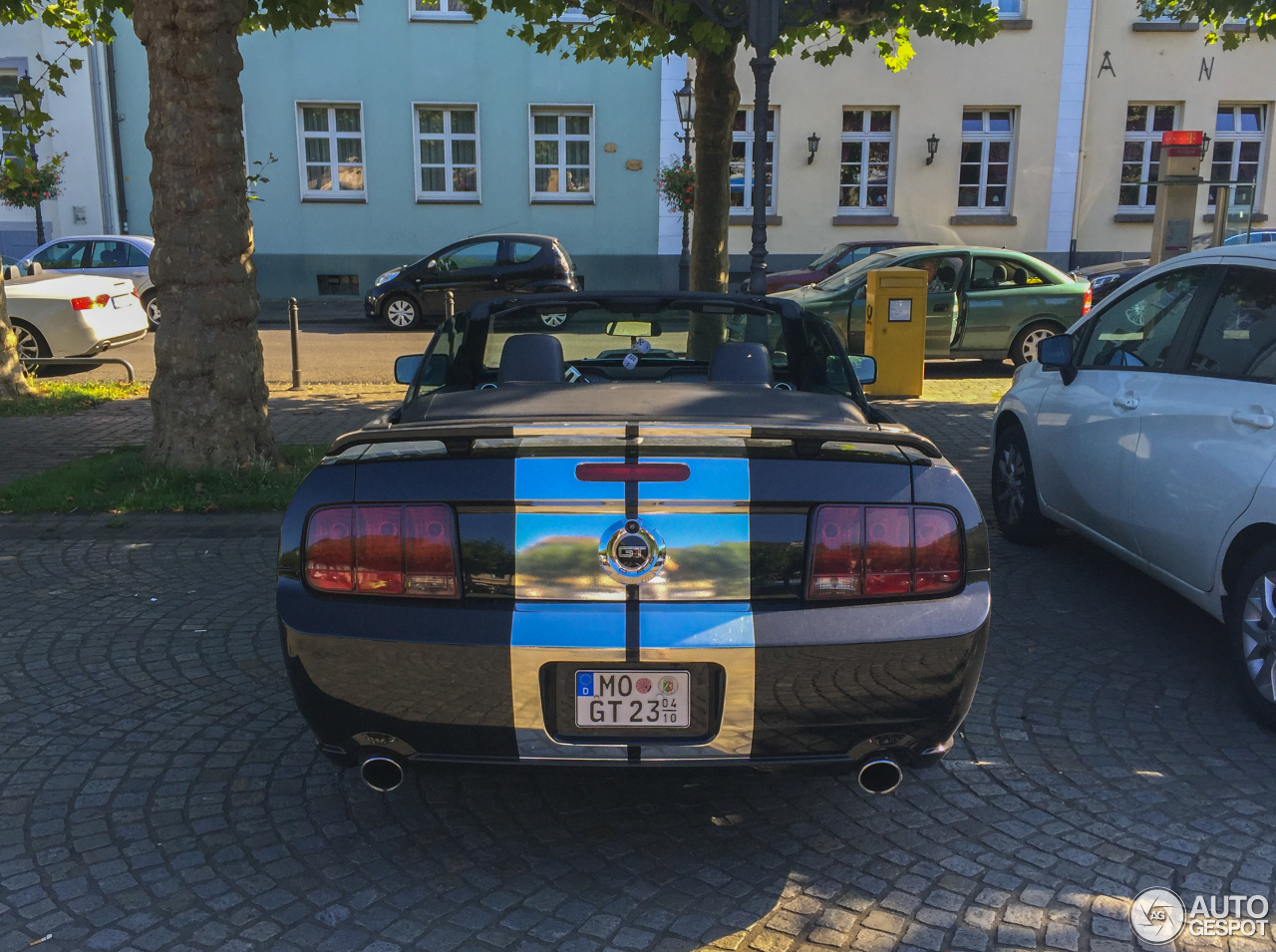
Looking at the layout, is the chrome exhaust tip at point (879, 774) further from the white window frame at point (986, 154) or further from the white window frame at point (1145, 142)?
the white window frame at point (1145, 142)

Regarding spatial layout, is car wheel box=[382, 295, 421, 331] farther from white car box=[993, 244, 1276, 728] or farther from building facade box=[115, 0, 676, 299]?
white car box=[993, 244, 1276, 728]

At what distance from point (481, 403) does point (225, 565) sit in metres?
2.94

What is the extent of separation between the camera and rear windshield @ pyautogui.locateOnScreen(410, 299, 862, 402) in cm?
477

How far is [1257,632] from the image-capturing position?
13.2 ft

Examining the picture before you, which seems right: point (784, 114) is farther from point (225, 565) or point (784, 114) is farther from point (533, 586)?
point (533, 586)

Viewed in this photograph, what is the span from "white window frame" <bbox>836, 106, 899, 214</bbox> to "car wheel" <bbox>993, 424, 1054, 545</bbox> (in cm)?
1875

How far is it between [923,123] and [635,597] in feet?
77.0

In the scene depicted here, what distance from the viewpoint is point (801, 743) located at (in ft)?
9.37

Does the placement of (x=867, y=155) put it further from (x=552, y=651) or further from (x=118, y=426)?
(x=552, y=651)

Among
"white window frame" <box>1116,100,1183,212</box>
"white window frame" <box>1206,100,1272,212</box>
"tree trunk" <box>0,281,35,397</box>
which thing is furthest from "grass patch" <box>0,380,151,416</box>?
"white window frame" <box>1206,100,1272,212</box>

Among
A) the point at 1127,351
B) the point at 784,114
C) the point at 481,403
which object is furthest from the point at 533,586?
the point at 784,114

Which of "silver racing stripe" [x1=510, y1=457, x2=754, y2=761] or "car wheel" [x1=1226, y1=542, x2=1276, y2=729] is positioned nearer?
"silver racing stripe" [x1=510, y1=457, x2=754, y2=761]

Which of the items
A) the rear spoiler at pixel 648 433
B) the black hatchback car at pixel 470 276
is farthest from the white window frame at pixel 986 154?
the rear spoiler at pixel 648 433

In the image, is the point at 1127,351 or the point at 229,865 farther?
the point at 1127,351
